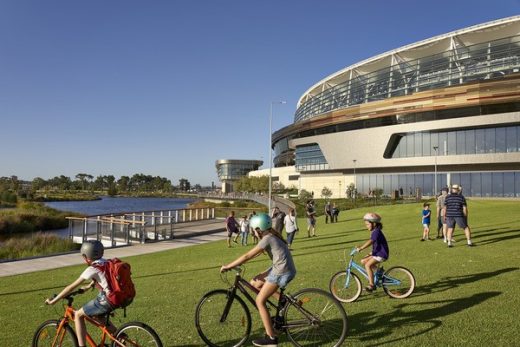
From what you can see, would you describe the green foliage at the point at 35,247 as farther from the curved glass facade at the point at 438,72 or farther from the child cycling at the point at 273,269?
the curved glass facade at the point at 438,72

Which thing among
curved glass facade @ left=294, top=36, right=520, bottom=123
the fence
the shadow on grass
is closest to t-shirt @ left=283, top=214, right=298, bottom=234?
the fence

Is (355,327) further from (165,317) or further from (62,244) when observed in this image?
(62,244)

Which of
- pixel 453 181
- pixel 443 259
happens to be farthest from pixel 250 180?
pixel 443 259

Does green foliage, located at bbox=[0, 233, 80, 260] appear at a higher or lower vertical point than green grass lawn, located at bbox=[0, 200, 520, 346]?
lower

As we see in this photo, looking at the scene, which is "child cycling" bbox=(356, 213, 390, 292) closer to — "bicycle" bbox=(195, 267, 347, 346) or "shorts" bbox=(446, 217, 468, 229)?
"bicycle" bbox=(195, 267, 347, 346)

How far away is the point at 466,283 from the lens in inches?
325

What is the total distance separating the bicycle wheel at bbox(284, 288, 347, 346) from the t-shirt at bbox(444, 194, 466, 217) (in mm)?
8124

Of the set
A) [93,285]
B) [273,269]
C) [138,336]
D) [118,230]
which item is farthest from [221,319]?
[118,230]

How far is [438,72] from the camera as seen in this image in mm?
59375

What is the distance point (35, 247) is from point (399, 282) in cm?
1925

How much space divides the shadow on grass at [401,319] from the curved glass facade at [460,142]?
52029 mm

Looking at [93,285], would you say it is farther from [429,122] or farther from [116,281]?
[429,122]

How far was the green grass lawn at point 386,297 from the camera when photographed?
573 cm

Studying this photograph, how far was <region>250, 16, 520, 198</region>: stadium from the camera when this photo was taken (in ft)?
171
